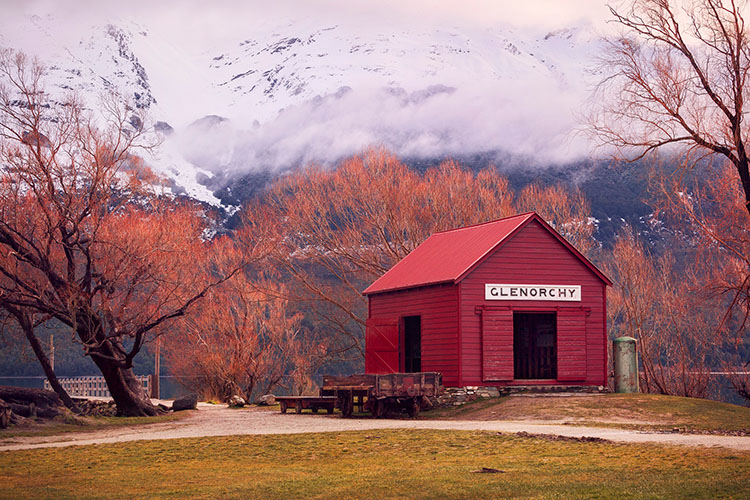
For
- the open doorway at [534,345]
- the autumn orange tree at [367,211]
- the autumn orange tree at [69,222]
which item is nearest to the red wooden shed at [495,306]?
the open doorway at [534,345]

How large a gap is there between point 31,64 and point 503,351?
17.0 meters

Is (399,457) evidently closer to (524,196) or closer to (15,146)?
(15,146)

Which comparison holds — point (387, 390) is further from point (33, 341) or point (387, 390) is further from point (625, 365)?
point (33, 341)

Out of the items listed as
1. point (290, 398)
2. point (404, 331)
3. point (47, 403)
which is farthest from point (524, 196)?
point (47, 403)

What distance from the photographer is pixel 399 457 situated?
17.4m

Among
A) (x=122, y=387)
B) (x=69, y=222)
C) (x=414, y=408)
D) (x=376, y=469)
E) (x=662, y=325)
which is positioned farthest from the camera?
(x=662, y=325)

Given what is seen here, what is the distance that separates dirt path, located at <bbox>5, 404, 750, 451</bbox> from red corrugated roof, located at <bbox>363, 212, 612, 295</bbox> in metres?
6.11

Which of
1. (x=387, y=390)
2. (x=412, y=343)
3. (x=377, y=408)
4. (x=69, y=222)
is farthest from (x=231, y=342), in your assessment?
(x=387, y=390)

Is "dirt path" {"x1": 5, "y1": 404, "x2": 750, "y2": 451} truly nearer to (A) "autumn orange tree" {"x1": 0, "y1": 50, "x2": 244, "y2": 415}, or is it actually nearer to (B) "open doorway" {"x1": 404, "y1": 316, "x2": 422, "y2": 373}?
(A) "autumn orange tree" {"x1": 0, "y1": 50, "x2": 244, "y2": 415}

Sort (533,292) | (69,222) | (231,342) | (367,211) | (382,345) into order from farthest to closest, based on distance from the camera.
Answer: (367,211), (231,342), (382,345), (533,292), (69,222)

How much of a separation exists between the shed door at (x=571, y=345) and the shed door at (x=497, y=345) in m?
1.77

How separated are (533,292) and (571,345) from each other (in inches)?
88.8

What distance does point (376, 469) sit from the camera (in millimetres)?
15547

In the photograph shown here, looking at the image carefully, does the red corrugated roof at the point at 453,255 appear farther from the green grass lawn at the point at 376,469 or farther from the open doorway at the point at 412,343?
the green grass lawn at the point at 376,469
